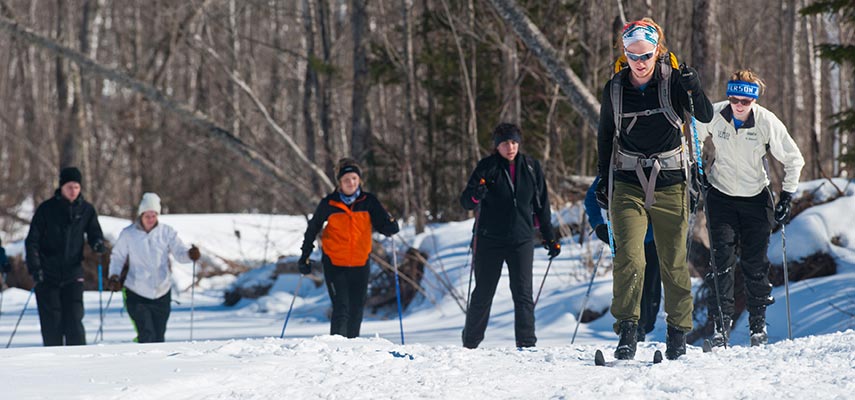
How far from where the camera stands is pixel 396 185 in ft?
59.2

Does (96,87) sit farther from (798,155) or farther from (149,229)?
(798,155)

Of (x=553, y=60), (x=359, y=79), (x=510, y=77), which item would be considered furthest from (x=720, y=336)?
(x=359, y=79)

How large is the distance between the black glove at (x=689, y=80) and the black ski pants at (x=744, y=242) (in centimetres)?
187

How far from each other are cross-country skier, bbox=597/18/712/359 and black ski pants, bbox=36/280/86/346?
5.52 m

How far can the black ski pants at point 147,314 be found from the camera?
8.59 metres

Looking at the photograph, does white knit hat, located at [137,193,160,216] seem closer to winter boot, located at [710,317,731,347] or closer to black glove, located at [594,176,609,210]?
black glove, located at [594,176,609,210]

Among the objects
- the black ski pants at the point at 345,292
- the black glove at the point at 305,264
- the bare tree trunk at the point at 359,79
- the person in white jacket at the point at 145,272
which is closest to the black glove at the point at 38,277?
the person in white jacket at the point at 145,272

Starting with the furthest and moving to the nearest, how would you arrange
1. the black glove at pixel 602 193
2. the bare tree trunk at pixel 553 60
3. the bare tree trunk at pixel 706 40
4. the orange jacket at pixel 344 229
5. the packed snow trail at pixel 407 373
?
the bare tree trunk at pixel 553 60
the bare tree trunk at pixel 706 40
the orange jacket at pixel 344 229
the black glove at pixel 602 193
the packed snow trail at pixel 407 373

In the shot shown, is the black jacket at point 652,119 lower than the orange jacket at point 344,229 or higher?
higher

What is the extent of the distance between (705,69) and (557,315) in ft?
10.1

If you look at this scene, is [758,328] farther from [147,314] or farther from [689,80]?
[147,314]

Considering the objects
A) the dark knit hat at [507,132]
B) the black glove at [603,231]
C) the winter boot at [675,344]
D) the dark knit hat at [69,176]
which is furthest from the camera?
the dark knit hat at [69,176]

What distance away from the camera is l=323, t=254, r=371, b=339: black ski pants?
26.0 ft

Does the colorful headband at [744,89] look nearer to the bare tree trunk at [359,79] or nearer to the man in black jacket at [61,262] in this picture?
the man in black jacket at [61,262]
